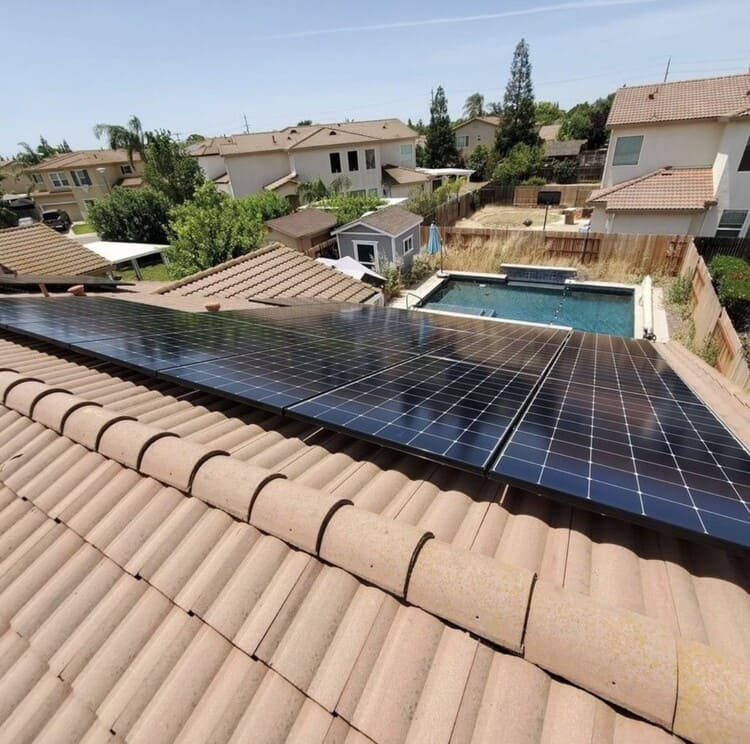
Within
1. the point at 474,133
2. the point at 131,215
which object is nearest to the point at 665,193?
the point at 131,215

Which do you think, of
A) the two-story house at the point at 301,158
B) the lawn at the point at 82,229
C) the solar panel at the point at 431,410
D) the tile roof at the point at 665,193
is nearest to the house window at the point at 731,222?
the tile roof at the point at 665,193

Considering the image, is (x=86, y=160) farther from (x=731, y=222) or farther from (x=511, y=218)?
(x=731, y=222)

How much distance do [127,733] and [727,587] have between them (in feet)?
11.2

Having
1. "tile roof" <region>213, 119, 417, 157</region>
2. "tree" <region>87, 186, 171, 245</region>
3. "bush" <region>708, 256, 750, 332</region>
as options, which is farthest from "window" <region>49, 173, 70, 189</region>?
"bush" <region>708, 256, 750, 332</region>

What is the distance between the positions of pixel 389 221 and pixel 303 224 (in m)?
6.85

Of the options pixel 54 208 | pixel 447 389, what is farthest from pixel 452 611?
pixel 54 208

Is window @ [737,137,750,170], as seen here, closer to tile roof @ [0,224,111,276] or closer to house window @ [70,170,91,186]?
tile roof @ [0,224,111,276]

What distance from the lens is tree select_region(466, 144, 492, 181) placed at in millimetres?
63594

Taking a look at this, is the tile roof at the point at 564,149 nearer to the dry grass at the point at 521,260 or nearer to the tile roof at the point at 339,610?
the dry grass at the point at 521,260

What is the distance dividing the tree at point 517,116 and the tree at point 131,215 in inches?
2037

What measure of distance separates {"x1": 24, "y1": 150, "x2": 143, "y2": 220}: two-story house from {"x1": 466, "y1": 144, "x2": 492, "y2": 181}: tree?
170 feet

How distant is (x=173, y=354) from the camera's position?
518 cm

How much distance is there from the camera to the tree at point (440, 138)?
2569 inches

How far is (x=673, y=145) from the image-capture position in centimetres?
2703
